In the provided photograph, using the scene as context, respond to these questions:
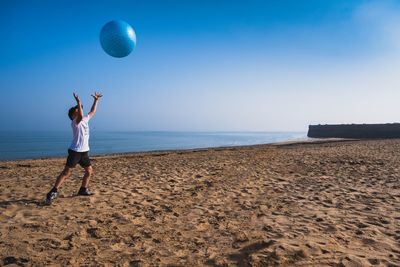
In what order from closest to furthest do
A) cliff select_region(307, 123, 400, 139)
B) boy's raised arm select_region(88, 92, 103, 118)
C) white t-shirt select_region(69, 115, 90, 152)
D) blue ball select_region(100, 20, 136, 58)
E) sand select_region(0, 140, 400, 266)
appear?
sand select_region(0, 140, 400, 266), white t-shirt select_region(69, 115, 90, 152), boy's raised arm select_region(88, 92, 103, 118), blue ball select_region(100, 20, 136, 58), cliff select_region(307, 123, 400, 139)

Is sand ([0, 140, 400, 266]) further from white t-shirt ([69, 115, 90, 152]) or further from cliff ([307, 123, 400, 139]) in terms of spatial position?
cliff ([307, 123, 400, 139])

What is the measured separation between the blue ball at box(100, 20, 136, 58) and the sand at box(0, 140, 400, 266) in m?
3.42

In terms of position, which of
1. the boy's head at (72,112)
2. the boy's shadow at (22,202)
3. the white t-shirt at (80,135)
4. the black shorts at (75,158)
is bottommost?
the boy's shadow at (22,202)

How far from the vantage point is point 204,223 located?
4.71 metres

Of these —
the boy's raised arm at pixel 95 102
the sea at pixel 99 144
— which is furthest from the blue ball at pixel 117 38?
the sea at pixel 99 144

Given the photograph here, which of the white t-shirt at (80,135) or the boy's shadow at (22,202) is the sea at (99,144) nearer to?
the boy's shadow at (22,202)

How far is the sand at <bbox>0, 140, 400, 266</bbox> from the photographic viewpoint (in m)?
3.45

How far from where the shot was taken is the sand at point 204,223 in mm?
3453

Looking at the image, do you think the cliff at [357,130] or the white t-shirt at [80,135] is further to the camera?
the cliff at [357,130]

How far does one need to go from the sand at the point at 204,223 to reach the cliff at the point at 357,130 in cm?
5661

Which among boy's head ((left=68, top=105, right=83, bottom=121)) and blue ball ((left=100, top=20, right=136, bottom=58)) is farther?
blue ball ((left=100, top=20, right=136, bottom=58))

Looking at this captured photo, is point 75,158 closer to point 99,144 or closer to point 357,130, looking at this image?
point 99,144

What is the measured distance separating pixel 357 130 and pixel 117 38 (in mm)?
68806

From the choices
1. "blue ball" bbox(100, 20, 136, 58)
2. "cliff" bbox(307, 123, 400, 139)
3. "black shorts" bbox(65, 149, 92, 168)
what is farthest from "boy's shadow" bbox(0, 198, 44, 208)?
"cliff" bbox(307, 123, 400, 139)
